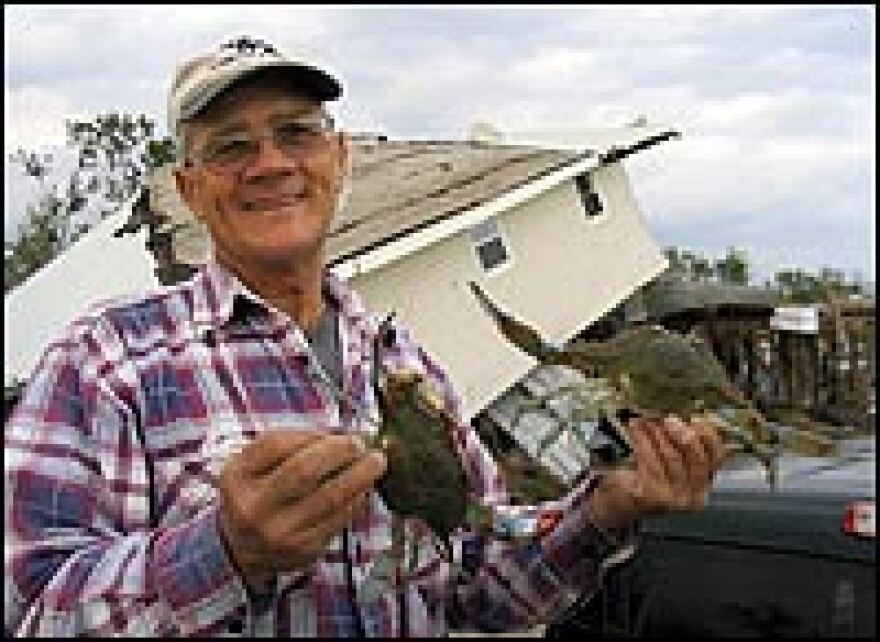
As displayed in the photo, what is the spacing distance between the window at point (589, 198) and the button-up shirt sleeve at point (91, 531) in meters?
15.0

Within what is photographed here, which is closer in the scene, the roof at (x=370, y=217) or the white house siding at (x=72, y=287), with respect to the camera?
→ the white house siding at (x=72, y=287)

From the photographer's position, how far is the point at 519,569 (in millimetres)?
3068

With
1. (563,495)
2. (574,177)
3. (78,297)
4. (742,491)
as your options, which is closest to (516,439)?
(563,495)

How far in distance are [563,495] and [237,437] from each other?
68 centimetres

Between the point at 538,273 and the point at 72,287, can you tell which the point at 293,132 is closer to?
the point at 72,287

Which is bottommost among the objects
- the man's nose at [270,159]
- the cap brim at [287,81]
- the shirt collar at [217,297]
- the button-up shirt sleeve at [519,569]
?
the button-up shirt sleeve at [519,569]

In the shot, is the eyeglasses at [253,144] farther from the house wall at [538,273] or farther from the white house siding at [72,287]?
the house wall at [538,273]

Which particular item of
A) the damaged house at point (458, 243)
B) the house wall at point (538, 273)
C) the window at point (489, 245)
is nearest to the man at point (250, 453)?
the damaged house at point (458, 243)

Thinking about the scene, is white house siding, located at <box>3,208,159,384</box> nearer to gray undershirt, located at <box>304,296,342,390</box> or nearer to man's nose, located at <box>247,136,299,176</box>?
gray undershirt, located at <box>304,296,342,390</box>

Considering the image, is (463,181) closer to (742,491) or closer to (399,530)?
(742,491)

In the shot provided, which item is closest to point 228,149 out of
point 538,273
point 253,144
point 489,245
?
point 253,144

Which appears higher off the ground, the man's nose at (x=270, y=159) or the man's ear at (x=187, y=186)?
the man's nose at (x=270, y=159)

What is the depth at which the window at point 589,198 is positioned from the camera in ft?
57.5

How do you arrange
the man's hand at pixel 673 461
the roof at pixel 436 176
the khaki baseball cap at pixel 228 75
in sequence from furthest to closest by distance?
the roof at pixel 436 176 < the khaki baseball cap at pixel 228 75 < the man's hand at pixel 673 461
